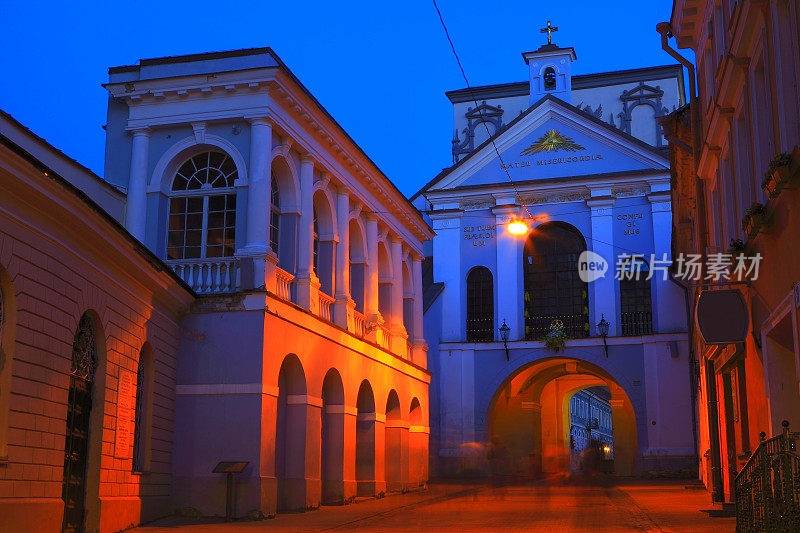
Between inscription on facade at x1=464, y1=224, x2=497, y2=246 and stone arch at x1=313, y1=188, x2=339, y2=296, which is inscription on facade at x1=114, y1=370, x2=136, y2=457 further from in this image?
inscription on facade at x1=464, y1=224, x2=497, y2=246

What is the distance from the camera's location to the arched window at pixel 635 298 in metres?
33.5

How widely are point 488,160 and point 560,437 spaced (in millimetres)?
13861

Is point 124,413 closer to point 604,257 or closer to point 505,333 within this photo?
point 505,333

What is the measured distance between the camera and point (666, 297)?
32.8 meters

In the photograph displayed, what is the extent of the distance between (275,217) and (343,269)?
2.67 m

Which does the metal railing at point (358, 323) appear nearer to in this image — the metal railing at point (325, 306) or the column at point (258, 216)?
the metal railing at point (325, 306)

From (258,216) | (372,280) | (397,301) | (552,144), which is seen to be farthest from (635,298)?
(258,216)

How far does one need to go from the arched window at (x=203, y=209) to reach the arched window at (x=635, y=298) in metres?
18.3

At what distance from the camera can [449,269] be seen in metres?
35.8

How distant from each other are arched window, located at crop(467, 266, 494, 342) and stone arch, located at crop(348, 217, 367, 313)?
1175 cm

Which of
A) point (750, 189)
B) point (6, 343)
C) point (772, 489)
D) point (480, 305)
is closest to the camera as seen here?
point (772, 489)

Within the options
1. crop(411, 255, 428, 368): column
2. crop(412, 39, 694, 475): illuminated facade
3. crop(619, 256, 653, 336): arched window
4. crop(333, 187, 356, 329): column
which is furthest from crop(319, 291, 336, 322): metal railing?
crop(619, 256, 653, 336): arched window

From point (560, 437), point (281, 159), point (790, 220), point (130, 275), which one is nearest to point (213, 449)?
point (130, 275)

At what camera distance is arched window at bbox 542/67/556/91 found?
39562 mm
